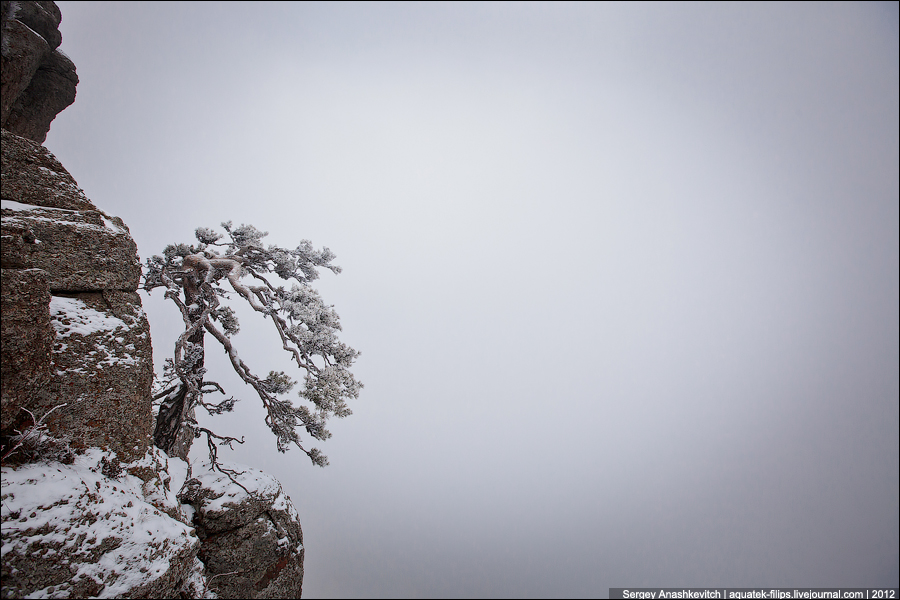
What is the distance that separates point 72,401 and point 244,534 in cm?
427

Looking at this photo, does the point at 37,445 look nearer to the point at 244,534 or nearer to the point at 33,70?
the point at 244,534

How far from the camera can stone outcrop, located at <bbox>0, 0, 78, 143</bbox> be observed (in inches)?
241

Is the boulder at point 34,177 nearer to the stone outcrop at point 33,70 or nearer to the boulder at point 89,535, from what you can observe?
the stone outcrop at point 33,70

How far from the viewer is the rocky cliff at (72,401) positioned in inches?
183

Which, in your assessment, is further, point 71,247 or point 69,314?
point 71,247

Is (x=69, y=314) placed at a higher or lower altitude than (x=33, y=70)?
lower

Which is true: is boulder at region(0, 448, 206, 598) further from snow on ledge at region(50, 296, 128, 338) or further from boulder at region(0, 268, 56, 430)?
snow on ledge at region(50, 296, 128, 338)

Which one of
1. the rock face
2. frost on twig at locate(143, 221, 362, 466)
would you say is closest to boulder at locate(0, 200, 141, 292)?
frost on twig at locate(143, 221, 362, 466)

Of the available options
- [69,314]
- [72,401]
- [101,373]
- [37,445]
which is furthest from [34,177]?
[37,445]

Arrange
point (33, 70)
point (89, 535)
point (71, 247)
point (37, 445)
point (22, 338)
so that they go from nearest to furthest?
point (22, 338) < point (89, 535) < point (37, 445) < point (71, 247) < point (33, 70)

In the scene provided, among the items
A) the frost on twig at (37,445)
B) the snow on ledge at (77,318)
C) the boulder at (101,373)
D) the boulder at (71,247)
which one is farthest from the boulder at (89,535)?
the boulder at (71,247)

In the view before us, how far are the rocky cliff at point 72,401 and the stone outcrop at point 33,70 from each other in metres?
0.02

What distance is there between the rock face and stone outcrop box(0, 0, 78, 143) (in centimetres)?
727

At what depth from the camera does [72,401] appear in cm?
547
